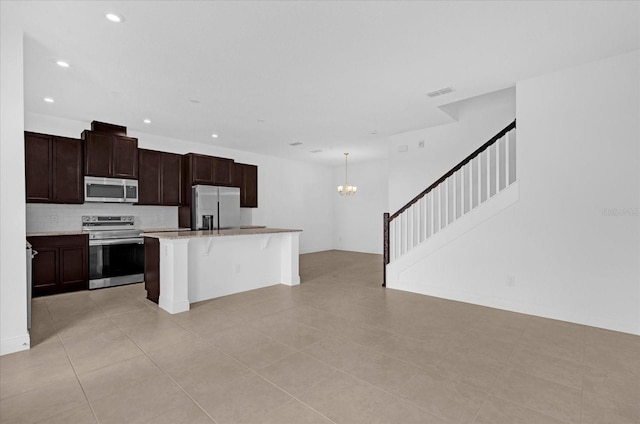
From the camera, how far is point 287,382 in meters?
2.32

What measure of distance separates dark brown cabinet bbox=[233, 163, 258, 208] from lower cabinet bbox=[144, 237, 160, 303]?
3.01m

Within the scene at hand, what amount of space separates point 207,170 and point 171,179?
0.74 m

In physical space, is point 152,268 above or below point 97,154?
below

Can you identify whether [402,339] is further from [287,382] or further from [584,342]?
[584,342]

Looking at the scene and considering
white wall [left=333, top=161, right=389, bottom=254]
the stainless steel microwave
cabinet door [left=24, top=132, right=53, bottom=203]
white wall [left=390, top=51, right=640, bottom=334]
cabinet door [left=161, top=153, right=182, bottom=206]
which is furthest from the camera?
white wall [left=333, top=161, right=389, bottom=254]

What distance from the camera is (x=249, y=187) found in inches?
307

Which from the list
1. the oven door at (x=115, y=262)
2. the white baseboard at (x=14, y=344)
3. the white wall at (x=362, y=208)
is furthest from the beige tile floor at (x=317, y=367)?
the white wall at (x=362, y=208)

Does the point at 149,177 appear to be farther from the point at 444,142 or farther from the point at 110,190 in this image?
the point at 444,142

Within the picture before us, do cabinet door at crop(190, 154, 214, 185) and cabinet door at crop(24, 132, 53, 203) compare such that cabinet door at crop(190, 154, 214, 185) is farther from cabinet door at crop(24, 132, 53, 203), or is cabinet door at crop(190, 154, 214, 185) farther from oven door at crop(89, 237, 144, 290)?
cabinet door at crop(24, 132, 53, 203)

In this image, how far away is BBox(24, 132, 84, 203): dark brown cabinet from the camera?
4801 millimetres

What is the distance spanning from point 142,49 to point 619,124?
509 cm

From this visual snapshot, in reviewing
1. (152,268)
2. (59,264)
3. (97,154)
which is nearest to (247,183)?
(97,154)

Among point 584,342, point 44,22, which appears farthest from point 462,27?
point 44,22

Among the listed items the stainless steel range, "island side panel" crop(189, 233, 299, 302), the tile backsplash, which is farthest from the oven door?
"island side panel" crop(189, 233, 299, 302)
